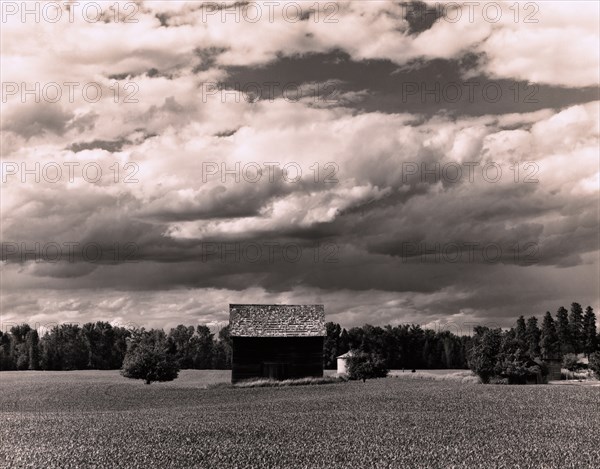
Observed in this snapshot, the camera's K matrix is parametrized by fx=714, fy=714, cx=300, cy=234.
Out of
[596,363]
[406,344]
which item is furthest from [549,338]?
[596,363]

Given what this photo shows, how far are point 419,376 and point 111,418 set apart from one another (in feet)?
175

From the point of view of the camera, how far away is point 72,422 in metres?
36.1

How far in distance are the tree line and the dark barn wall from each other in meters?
44.0

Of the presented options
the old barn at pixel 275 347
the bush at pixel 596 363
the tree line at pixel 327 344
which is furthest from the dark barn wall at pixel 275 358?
the tree line at pixel 327 344

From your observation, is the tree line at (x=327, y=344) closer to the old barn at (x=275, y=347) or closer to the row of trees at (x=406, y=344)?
the row of trees at (x=406, y=344)

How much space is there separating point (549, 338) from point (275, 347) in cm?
7735

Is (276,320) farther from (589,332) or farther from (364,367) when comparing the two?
(589,332)

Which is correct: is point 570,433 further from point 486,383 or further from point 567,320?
point 567,320

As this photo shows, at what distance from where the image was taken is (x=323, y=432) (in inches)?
1188

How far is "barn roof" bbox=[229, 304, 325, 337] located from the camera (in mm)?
68562

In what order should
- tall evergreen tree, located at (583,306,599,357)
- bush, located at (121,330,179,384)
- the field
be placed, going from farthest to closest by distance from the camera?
tall evergreen tree, located at (583,306,599,357) → bush, located at (121,330,179,384) → the field

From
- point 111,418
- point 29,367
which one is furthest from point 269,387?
point 29,367

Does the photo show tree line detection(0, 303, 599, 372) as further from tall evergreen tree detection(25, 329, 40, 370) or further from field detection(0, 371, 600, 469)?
field detection(0, 371, 600, 469)

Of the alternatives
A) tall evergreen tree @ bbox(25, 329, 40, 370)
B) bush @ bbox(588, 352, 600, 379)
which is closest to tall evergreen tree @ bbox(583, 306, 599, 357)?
bush @ bbox(588, 352, 600, 379)
